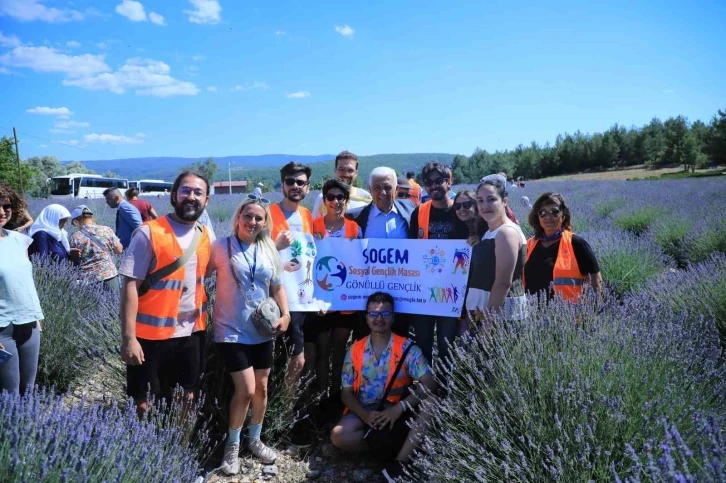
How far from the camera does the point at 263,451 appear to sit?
3.22m

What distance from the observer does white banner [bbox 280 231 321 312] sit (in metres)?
3.67

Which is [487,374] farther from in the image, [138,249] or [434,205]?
[138,249]

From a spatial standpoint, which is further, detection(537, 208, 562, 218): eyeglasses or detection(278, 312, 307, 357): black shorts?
detection(537, 208, 562, 218): eyeglasses

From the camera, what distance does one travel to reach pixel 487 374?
2859 mm

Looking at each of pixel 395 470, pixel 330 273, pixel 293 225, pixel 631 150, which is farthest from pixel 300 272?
pixel 631 150

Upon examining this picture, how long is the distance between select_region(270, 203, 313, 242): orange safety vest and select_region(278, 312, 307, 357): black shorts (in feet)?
2.01

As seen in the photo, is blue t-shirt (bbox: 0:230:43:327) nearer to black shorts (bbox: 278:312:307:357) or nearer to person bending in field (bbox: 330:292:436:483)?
black shorts (bbox: 278:312:307:357)

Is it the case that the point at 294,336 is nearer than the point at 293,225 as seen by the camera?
Yes

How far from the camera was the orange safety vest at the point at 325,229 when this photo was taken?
12.6 feet

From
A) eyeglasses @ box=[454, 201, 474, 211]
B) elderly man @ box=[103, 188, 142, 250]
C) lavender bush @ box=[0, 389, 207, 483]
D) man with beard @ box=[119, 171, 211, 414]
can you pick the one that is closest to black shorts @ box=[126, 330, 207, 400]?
man with beard @ box=[119, 171, 211, 414]

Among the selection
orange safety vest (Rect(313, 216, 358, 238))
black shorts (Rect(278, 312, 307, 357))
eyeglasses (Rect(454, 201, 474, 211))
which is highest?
eyeglasses (Rect(454, 201, 474, 211))

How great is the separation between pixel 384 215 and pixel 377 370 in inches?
49.5

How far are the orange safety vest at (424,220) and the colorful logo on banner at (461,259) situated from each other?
31cm

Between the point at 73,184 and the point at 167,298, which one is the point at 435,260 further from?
the point at 73,184
